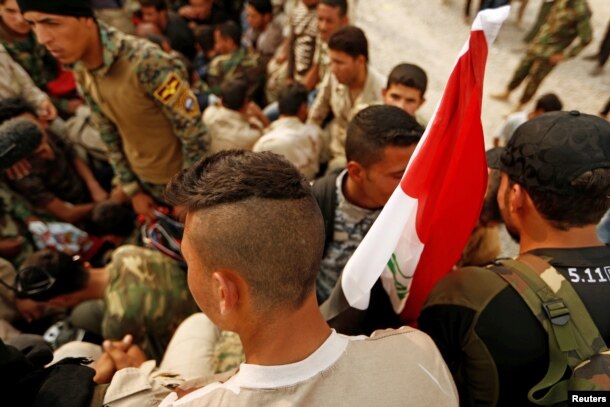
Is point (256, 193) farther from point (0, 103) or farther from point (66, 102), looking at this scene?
point (66, 102)

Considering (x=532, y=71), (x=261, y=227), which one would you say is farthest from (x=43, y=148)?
(x=532, y=71)

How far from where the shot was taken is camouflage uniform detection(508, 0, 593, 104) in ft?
15.1

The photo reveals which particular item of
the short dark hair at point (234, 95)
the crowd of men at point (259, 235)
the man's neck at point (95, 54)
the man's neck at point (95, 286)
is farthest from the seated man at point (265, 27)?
the man's neck at point (95, 286)

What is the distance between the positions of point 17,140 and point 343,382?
2.99 meters

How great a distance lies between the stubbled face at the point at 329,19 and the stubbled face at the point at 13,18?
2.49 meters

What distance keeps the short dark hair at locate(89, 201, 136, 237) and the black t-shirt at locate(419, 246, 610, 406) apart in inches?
106

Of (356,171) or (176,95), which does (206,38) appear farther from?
(356,171)

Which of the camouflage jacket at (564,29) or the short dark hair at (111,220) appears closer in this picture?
the short dark hair at (111,220)

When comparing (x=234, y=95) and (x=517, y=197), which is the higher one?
(x=517, y=197)

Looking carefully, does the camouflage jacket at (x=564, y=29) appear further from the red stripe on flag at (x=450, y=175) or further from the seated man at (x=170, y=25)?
the seated man at (x=170, y=25)

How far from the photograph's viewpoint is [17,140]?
3.08 metres

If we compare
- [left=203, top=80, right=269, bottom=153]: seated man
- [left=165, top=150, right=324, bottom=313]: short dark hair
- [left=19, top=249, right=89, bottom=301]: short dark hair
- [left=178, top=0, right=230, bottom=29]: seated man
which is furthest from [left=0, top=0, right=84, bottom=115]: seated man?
[left=165, top=150, right=324, bottom=313]: short dark hair

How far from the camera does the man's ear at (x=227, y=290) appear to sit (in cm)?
116

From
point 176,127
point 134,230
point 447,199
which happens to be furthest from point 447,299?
point 134,230
